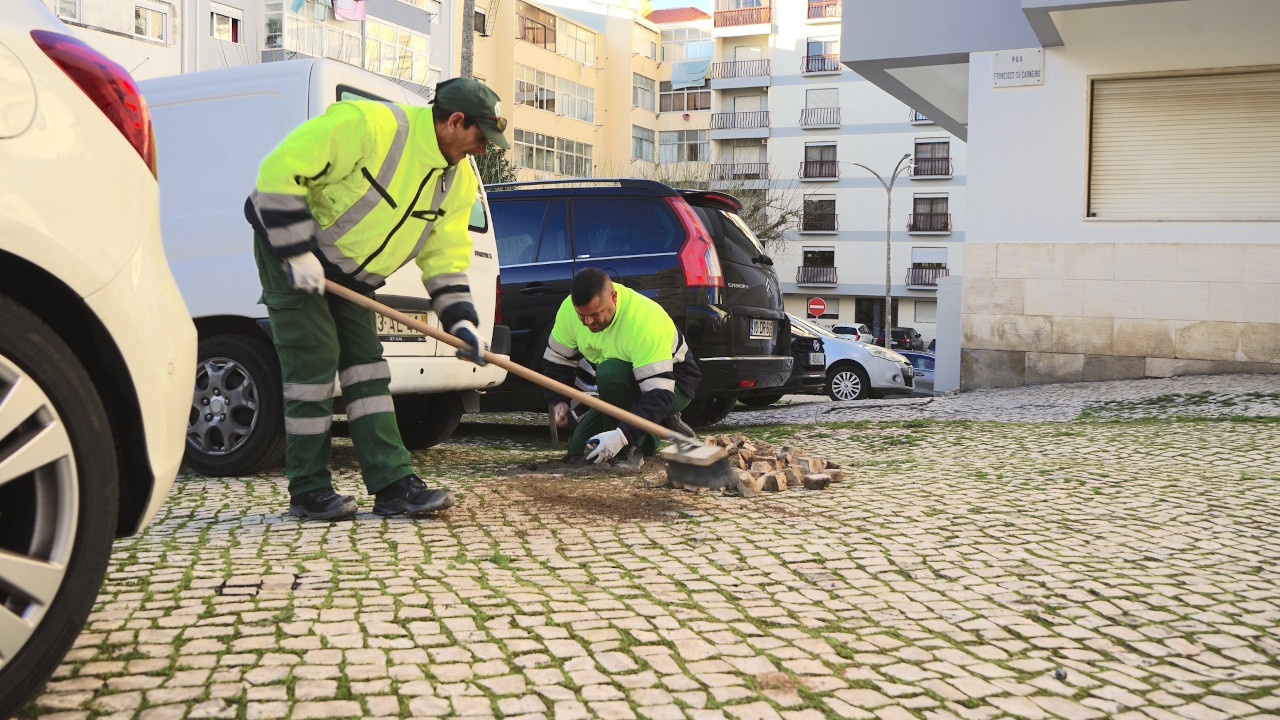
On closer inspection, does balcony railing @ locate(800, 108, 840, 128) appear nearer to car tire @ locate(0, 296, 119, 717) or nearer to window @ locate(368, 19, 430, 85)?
window @ locate(368, 19, 430, 85)

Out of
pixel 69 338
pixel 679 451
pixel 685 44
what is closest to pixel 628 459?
pixel 679 451

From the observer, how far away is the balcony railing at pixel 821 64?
197ft

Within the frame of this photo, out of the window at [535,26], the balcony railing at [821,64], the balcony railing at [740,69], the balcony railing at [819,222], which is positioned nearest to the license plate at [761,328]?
the window at [535,26]

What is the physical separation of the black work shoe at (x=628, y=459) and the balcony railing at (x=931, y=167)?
175 feet

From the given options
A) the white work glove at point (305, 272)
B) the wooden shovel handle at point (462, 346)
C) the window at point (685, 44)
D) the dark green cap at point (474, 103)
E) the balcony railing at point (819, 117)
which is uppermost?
the window at point (685, 44)

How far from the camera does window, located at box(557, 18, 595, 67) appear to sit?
188ft

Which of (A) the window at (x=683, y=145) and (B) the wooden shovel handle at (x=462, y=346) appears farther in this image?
(A) the window at (x=683, y=145)

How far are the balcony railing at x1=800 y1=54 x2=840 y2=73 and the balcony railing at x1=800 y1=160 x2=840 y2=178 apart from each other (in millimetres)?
4649

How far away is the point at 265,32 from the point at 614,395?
30.7m

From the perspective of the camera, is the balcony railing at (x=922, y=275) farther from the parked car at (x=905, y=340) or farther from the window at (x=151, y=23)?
the window at (x=151, y=23)

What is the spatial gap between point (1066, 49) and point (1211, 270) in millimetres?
2819

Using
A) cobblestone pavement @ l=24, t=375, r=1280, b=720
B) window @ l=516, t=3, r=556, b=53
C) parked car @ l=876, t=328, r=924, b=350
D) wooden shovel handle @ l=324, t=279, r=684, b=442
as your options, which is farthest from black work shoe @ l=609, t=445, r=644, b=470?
window @ l=516, t=3, r=556, b=53

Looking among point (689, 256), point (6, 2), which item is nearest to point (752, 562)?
point (6, 2)

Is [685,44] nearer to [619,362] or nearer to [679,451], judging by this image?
[619,362]
